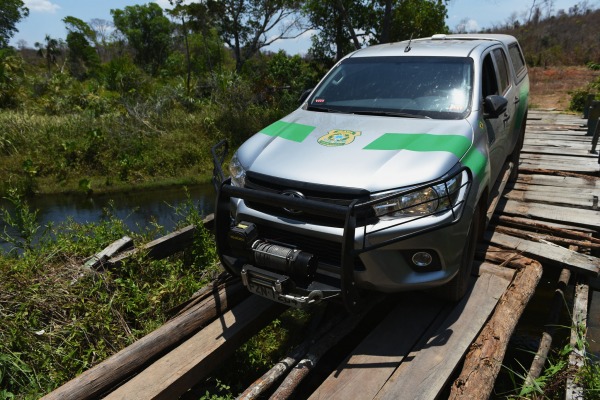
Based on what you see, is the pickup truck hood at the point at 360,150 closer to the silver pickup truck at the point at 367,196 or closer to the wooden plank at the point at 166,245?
the silver pickup truck at the point at 367,196

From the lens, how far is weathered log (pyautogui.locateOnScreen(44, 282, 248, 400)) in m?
2.86

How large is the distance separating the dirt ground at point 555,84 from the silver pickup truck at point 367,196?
13336 mm

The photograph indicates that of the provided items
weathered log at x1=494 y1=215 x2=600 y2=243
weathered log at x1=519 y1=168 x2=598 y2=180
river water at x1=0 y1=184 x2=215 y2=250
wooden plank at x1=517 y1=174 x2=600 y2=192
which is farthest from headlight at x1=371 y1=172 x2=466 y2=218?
river water at x1=0 y1=184 x2=215 y2=250

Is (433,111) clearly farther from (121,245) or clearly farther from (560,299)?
(121,245)

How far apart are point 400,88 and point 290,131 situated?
111 centimetres

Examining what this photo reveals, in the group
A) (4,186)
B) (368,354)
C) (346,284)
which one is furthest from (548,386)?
(4,186)

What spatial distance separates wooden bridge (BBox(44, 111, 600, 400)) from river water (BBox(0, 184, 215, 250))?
12.2 ft

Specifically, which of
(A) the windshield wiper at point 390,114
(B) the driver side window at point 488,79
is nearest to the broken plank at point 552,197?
(B) the driver side window at point 488,79

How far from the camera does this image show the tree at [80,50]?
101 ft

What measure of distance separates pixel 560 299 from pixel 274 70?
1416 cm

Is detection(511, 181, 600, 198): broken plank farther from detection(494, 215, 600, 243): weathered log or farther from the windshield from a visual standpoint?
the windshield

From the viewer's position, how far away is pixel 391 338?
335cm

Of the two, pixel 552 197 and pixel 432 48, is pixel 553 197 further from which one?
pixel 432 48

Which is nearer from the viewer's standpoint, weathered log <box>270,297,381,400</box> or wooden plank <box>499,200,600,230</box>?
weathered log <box>270,297,381,400</box>
